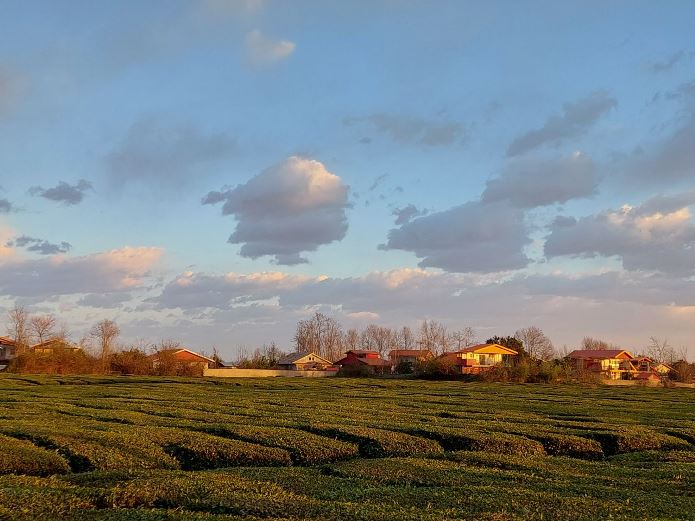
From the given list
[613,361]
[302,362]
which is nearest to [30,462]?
[302,362]

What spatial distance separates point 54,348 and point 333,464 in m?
78.6

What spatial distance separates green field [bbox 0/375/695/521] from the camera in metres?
9.58

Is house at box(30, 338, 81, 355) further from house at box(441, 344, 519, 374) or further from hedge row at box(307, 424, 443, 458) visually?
hedge row at box(307, 424, 443, 458)

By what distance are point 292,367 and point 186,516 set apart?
374ft

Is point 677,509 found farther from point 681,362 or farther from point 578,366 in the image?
point 681,362

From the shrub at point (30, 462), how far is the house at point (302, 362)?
105411 millimetres

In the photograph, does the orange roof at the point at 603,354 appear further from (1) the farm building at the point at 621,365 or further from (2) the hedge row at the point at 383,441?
(2) the hedge row at the point at 383,441

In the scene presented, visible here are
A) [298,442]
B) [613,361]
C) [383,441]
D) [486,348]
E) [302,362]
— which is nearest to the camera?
[298,442]

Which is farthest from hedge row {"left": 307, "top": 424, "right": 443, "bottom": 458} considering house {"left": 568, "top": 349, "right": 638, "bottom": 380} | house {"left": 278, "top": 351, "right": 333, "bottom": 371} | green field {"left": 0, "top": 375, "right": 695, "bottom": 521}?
house {"left": 278, "top": 351, "right": 333, "bottom": 371}

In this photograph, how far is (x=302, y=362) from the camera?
12181 cm

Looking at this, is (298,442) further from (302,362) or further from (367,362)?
(302,362)

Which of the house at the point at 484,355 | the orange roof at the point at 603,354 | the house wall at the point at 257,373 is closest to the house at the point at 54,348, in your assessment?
the house wall at the point at 257,373

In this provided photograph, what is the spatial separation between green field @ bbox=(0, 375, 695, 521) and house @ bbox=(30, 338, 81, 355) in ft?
197

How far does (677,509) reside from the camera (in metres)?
10.2
